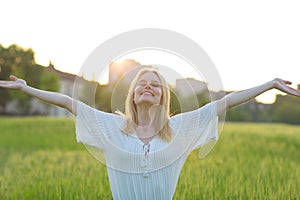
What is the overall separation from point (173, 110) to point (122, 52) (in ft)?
1.66

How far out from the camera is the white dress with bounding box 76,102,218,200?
10.0ft

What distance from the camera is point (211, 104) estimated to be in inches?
122

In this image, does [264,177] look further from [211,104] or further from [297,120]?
[297,120]

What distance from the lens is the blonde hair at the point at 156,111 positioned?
3.00 meters

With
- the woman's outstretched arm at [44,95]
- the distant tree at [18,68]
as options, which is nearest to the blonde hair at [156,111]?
the woman's outstretched arm at [44,95]

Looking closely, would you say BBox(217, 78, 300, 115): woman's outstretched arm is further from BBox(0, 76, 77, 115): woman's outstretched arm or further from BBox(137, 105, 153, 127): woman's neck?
BBox(0, 76, 77, 115): woman's outstretched arm

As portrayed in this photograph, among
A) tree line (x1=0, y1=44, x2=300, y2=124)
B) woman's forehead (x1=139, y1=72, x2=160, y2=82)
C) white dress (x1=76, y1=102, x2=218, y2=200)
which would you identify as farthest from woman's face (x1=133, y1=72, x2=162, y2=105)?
tree line (x1=0, y1=44, x2=300, y2=124)

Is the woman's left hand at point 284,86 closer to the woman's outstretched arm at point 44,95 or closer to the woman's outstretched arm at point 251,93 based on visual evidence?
the woman's outstretched arm at point 251,93

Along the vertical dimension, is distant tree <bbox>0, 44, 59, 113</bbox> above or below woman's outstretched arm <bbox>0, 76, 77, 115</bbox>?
above

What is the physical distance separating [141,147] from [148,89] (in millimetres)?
353

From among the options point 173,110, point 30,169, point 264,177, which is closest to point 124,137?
point 173,110

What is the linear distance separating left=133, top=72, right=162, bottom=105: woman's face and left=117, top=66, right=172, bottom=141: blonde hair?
2 centimetres

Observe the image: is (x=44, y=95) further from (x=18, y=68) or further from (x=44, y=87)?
(x=44, y=87)

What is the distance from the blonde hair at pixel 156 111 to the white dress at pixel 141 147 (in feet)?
0.11
